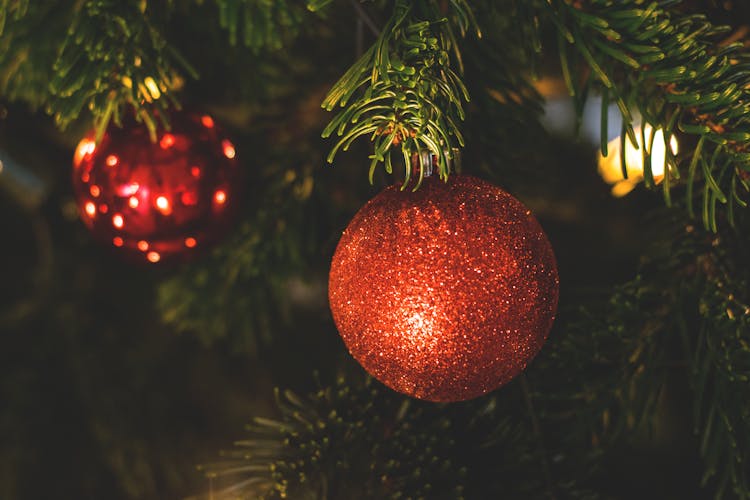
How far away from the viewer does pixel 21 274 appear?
0.90 meters

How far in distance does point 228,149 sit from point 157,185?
0.07 metres

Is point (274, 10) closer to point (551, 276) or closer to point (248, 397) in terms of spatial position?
point (551, 276)

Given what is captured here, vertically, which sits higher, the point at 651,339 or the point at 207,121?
the point at 207,121

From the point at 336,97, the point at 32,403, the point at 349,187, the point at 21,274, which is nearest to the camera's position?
the point at 336,97

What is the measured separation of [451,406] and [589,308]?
0.13 m

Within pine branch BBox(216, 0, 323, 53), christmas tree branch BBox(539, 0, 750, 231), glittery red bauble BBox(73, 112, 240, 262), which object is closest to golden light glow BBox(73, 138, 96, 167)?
glittery red bauble BBox(73, 112, 240, 262)

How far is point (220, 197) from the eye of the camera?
0.48 metres

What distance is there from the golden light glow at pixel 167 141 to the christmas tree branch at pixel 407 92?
0.18m

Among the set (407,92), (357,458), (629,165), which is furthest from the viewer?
(629,165)

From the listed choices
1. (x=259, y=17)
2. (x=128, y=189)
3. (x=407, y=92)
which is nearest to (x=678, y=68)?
(x=407, y=92)

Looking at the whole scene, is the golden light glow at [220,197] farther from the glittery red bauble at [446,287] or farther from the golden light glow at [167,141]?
the glittery red bauble at [446,287]

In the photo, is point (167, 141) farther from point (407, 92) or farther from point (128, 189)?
point (407, 92)

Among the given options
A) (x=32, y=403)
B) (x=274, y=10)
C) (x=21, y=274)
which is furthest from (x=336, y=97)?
(x=21, y=274)

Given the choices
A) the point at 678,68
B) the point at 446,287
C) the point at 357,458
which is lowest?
the point at 357,458
